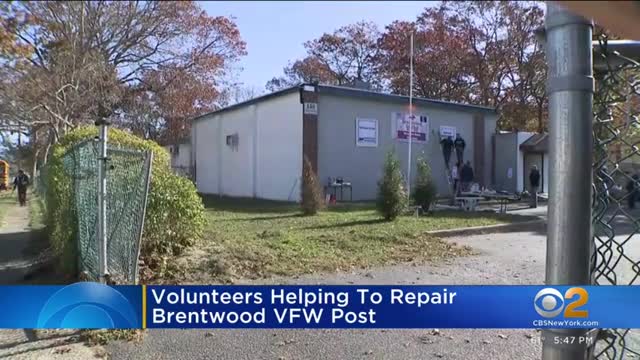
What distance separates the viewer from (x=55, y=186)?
816cm

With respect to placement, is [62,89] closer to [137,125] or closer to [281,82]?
[137,125]

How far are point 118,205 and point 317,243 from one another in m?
3.92

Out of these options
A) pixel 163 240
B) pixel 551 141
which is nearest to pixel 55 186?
pixel 163 240

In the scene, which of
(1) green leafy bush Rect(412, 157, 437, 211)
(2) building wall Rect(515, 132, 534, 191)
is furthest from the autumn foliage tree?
(1) green leafy bush Rect(412, 157, 437, 211)

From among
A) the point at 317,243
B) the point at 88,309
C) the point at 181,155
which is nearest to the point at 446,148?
the point at 317,243

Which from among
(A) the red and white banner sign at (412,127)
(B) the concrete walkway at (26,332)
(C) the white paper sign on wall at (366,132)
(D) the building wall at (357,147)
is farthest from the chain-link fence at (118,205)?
(A) the red and white banner sign at (412,127)

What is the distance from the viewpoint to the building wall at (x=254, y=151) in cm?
2019

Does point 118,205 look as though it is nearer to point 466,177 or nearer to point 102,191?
point 102,191

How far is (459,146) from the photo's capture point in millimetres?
23438

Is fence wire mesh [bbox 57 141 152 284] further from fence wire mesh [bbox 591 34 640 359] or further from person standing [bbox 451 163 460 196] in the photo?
person standing [bbox 451 163 460 196]

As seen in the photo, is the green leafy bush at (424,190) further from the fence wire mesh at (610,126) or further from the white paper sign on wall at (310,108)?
the fence wire mesh at (610,126)

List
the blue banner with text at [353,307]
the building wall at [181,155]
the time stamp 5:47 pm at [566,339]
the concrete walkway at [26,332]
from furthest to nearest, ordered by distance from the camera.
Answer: the building wall at [181,155] → the concrete walkway at [26,332] → the blue banner with text at [353,307] → the time stamp 5:47 pm at [566,339]

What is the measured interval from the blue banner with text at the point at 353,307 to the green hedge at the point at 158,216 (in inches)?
→ 177

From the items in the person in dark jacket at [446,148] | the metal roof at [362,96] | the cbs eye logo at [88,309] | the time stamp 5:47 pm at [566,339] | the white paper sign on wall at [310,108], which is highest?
the metal roof at [362,96]
